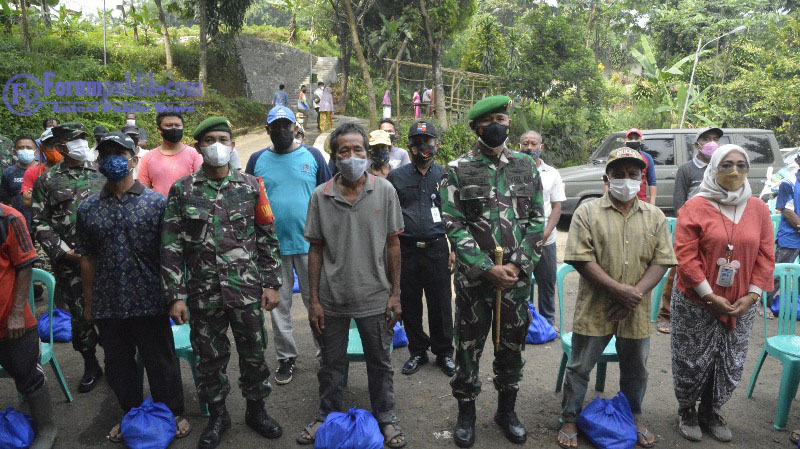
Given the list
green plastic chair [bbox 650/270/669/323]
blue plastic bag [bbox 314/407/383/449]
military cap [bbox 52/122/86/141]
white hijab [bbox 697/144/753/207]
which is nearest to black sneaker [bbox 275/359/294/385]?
blue plastic bag [bbox 314/407/383/449]

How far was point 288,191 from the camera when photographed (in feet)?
13.3

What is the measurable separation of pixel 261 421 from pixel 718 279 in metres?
2.95

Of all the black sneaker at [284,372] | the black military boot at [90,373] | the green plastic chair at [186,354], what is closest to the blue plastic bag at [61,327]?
the black military boot at [90,373]

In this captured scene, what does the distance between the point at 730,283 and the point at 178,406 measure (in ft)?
11.7

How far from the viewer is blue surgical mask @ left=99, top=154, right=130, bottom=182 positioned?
3164 millimetres

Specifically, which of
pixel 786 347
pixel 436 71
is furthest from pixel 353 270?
pixel 436 71

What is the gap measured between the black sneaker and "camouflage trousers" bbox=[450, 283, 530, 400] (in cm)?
145

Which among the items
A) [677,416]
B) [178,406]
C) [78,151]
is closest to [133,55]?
[78,151]

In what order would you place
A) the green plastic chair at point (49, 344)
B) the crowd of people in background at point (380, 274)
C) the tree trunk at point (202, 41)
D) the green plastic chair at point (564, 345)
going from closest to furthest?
1. the crowd of people in background at point (380, 274)
2. the green plastic chair at point (49, 344)
3. the green plastic chair at point (564, 345)
4. the tree trunk at point (202, 41)

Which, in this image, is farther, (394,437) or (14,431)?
(394,437)

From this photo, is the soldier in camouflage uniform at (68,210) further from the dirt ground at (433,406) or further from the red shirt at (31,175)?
the red shirt at (31,175)

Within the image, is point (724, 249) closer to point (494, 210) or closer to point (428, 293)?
point (494, 210)

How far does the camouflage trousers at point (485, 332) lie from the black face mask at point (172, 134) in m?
2.56

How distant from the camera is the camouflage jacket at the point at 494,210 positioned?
3.26 metres
